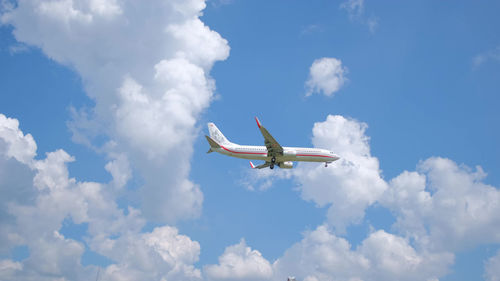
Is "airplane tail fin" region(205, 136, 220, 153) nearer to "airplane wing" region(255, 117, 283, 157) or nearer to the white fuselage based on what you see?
the white fuselage

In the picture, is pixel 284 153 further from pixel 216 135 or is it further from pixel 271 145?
pixel 216 135

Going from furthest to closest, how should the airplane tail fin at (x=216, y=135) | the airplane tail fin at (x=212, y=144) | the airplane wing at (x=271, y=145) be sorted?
the airplane tail fin at (x=216, y=135)
the airplane tail fin at (x=212, y=144)
the airplane wing at (x=271, y=145)

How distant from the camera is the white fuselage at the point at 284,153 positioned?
9806 cm

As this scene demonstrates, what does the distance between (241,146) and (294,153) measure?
12.4 metres

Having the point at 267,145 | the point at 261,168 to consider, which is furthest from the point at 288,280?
the point at 267,145

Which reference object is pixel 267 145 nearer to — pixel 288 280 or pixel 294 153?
pixel 294 153

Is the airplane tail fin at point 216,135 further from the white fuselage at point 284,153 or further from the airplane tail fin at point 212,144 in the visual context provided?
the white fuselage at point 284,153

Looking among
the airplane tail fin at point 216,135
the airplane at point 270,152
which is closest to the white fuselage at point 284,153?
the airplane at point 270,152

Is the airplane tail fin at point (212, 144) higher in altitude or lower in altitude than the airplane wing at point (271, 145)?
higher

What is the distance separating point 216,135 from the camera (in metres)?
105

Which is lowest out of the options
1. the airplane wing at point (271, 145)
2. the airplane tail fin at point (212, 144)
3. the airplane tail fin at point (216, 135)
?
the airplane wing at point (271, 145)

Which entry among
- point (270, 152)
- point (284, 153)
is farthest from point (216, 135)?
point (284, 153)

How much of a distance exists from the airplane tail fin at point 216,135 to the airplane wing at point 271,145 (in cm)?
1045

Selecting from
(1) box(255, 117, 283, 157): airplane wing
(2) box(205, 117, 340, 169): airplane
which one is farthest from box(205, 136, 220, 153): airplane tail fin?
(1) box(255, 117, 283, 157): airplane wing
